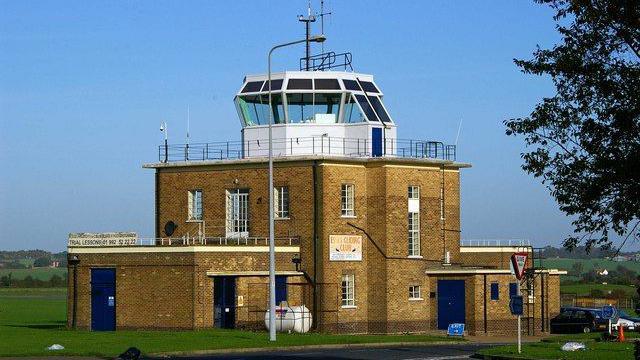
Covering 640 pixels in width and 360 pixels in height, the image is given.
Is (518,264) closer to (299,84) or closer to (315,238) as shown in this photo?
(315,238)

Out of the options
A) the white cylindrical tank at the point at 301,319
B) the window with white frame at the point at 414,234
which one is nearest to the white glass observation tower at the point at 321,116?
the window with white frame at the point at 414,234

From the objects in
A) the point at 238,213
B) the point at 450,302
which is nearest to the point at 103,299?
the point at 238,213

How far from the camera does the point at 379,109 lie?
59.6 metres

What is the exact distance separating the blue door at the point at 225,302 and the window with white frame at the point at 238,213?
4156 millimetres

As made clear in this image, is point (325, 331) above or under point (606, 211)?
under

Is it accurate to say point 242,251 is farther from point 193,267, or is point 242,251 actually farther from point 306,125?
point 306,125

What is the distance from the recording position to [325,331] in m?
56.6

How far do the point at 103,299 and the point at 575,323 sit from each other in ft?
79.7

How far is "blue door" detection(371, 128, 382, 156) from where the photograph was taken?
5881cm

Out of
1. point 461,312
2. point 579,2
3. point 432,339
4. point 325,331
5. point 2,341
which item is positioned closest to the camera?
point 579,2

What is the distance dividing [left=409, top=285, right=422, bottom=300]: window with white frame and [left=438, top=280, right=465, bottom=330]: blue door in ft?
4.35

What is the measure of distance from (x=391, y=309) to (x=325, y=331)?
10.8ft

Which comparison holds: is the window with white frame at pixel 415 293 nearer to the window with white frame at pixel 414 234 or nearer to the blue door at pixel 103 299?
the window with white frame at pixel 414 234

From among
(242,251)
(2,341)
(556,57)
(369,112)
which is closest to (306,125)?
(369,112)
